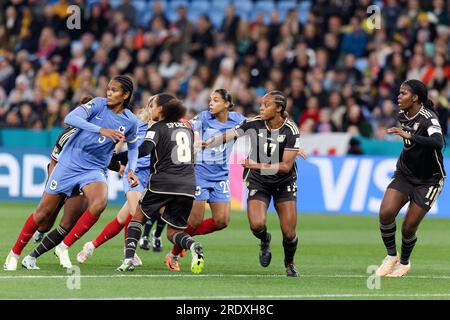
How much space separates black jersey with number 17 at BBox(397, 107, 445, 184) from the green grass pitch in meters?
1.23

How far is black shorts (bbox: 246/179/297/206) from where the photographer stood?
45.6 feet

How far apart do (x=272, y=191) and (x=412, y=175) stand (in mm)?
1715

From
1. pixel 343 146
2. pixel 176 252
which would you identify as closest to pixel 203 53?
pixel 343 146

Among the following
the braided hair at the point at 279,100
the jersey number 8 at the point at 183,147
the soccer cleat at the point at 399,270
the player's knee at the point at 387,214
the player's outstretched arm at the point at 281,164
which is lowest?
the soccer cleat at the point at 399,270

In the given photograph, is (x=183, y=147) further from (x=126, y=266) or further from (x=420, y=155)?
(x=420, y=155)

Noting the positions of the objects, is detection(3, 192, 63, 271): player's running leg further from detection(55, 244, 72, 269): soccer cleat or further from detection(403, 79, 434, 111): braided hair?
detection(403, 79, 434, 111): braided hair

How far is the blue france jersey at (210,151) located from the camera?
1602cm

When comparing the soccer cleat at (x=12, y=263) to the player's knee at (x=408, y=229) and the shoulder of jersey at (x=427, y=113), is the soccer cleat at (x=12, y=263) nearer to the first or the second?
the player's knee at (x=408, y=229)

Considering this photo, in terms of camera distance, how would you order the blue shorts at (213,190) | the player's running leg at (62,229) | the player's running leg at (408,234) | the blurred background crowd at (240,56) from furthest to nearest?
the blurred background crowd at (240,56) < the blue shorts at (213,190) < the player's running leg at (408,234) < the player's running leg at (62,229)

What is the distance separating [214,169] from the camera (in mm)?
16047

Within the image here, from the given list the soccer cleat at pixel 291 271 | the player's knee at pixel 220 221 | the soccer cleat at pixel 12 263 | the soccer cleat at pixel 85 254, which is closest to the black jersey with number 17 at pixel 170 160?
the soccer cleat at pixel 291 271

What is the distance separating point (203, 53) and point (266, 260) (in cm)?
1576

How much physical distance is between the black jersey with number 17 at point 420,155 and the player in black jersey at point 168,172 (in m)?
2.61
